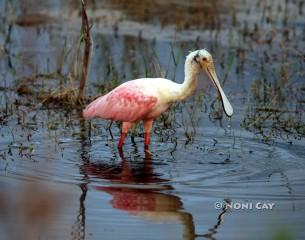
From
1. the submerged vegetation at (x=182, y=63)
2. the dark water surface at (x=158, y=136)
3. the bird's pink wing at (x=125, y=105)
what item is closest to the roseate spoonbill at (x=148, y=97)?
the bird's pink wing at (x=125, y=105)

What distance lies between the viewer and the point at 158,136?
319 inches

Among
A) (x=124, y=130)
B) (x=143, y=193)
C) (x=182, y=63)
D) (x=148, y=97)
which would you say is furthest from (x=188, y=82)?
(x=182, y=63)

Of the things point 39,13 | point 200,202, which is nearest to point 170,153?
point 200,202

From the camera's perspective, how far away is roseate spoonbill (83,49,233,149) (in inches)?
293

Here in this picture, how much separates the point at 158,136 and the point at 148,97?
77cm

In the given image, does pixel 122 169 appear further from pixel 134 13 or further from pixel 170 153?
pixel 134 13

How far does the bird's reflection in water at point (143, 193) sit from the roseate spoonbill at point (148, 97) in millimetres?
339

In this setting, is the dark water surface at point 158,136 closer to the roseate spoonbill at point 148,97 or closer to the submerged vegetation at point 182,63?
the submerged vegetation at point 182,63

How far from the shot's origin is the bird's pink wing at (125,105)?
7.46 metres

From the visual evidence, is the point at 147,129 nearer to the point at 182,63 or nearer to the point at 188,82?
the point at 188,82

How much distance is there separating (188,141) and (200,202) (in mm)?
1906

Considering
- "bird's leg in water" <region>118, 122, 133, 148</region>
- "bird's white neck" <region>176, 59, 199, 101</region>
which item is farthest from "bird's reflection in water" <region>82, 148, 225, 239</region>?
"bird's white neck" <region>176, 59, 199, 101</region>

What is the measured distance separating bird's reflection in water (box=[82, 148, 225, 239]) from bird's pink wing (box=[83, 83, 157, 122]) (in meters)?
0.34

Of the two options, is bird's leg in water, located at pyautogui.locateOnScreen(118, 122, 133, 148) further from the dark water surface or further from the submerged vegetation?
the submerged vegetation
